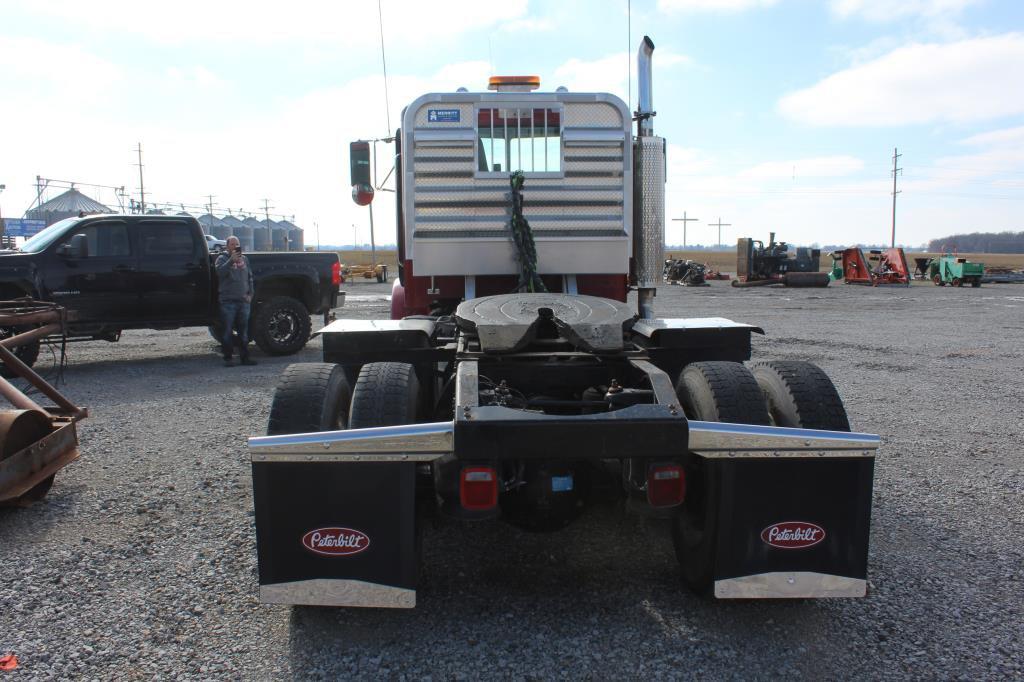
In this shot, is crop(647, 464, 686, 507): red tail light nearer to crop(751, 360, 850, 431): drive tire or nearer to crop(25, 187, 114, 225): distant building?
crop(751, 360, 850, 431): drive tire

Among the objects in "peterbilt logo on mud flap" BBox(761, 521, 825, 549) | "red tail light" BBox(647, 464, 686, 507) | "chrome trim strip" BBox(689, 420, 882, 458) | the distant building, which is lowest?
"peterbilt logo on mud flap" BBox(761, 521, 825, 549)

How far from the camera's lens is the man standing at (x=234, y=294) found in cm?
1002

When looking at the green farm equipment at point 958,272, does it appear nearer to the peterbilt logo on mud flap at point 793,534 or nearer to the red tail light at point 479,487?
the peterbilt logo on mud flap at point 793,534

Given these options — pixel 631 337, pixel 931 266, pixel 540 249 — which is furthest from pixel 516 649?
pixel 931 266

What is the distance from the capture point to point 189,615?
3215 millimetres

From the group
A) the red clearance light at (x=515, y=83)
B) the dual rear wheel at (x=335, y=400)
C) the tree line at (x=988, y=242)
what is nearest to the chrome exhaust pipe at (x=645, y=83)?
the red clearance light at (x=515, y=83)

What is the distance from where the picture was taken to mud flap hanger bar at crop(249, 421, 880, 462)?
2.81 m

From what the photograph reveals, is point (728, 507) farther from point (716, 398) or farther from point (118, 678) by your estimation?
point (118, 678)

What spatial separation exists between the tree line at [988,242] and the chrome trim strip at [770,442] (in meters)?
167

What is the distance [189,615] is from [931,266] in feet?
122

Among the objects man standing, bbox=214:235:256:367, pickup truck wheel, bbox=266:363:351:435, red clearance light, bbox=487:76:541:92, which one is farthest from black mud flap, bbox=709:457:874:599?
man standing, bbox=214:235:256:367

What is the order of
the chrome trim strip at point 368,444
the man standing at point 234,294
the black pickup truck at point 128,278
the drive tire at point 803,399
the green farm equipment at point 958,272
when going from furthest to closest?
the green farm equipment at point 958,272 < the man standing at point 234,294 < the black pickup truck at point 128,278 < the drive tire at point 803,399 < the chrome trim strip at point 368,444

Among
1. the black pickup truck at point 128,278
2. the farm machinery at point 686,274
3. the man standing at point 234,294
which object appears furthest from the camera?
the farm machinery at point 686,274

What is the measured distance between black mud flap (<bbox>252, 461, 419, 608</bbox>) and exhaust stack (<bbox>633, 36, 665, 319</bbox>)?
2735 mm
